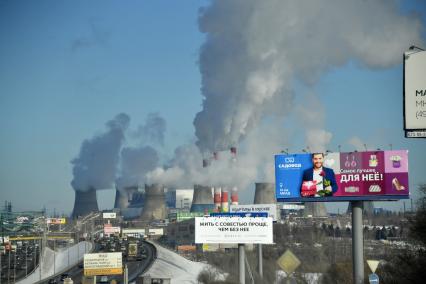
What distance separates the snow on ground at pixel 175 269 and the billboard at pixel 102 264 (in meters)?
10.2

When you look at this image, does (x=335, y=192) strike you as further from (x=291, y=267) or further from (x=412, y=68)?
(x=412, y=68)

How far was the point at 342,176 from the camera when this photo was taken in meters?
47.6

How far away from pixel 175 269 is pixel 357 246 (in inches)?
1763

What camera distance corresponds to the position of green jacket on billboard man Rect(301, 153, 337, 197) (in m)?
47.6

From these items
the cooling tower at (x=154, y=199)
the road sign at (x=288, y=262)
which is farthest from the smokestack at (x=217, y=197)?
the road sign at (x=288, y=262)

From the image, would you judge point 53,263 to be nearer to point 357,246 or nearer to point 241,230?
point 241,230

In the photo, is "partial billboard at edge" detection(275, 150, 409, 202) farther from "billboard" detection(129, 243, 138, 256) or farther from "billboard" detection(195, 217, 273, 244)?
"billboard" detection(129, 243, 138, 256)

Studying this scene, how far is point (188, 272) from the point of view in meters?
88.2

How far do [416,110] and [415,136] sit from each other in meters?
0.55

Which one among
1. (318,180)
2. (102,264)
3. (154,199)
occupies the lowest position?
(102,264)

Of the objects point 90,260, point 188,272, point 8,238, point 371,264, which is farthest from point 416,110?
point 8,238

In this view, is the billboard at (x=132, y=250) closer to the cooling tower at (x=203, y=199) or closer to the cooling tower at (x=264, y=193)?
the cooling tower at (x=264, y=193)

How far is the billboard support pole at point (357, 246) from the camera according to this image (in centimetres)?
4547

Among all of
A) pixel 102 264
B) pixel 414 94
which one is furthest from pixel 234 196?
pixel 414 94
